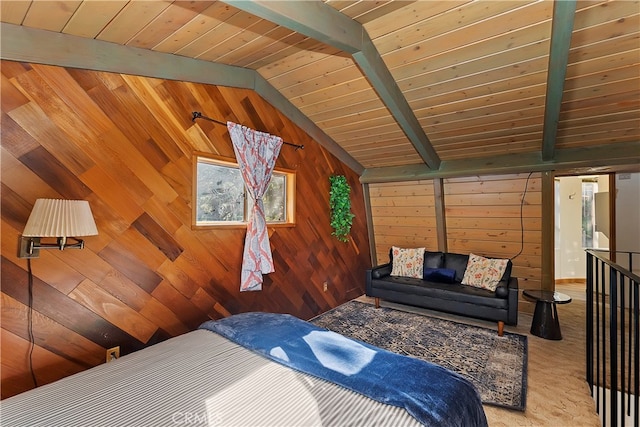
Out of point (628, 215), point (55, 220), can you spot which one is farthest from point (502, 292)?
point (55, 220)

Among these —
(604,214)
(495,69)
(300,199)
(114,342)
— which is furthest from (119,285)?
(604,214)

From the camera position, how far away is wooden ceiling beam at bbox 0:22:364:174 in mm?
1786

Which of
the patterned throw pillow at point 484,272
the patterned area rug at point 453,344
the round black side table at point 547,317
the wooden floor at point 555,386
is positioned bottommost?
the wooden floor at point 555,386

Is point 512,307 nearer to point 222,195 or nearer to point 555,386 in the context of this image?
point 555,386

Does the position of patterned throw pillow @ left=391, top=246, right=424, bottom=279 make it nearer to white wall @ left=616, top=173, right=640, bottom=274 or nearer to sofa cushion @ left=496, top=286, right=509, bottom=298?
sofa cushion @ left=496, top=286, right=509, bottom=298

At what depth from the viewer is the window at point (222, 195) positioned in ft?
9.32

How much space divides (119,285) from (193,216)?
782mm

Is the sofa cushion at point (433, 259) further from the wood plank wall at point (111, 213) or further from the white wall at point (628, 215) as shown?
the white wall at point (628, 215)

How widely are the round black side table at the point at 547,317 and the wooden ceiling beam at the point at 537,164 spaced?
1.53m

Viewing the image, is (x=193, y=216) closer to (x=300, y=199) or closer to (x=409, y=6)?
(x=300, y=199)

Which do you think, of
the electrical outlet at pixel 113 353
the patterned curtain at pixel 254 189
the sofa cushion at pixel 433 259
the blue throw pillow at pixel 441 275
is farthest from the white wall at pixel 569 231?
the electrical outlet at pixel 113 353

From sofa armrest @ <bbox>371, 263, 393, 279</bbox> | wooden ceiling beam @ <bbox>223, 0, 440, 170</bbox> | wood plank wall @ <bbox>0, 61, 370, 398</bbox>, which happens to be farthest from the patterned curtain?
sofa armrest @ <bbox>371, 263, 393, 279</bbox>

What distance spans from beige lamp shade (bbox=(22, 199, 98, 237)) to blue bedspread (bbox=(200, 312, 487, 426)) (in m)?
1.08

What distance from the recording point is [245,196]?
3.21 m
